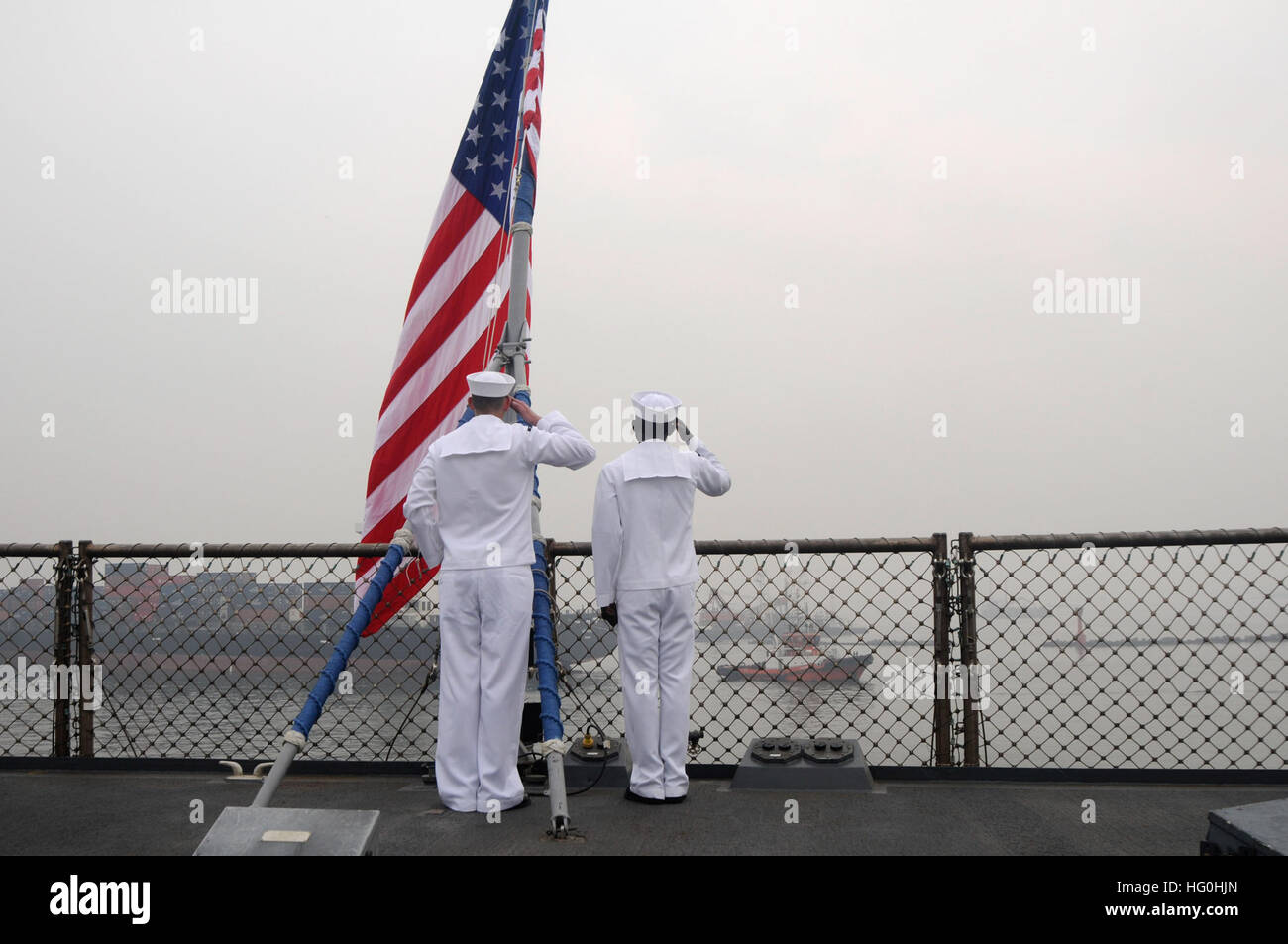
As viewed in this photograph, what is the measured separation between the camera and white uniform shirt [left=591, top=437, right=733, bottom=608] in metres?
4.15

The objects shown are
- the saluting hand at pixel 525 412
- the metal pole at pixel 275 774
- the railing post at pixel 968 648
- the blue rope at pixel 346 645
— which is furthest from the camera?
the railing post at pixel 968 648

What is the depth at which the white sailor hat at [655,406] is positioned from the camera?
425cm

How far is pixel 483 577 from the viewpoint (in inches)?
150

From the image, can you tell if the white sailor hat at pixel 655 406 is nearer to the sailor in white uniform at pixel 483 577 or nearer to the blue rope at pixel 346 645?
the sailor in white uniform at pixel 483 577

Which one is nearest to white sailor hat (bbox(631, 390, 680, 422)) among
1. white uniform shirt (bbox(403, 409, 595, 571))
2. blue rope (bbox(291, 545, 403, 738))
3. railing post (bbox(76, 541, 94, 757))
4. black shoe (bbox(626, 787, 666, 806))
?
white uniform shirt (bbox(403, 409, 595, 571))

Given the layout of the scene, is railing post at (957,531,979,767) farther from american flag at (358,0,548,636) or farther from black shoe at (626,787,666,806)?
american flag at (358,0,548,636)

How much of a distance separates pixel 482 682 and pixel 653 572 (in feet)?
3.07

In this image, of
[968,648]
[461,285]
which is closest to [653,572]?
[968,648]

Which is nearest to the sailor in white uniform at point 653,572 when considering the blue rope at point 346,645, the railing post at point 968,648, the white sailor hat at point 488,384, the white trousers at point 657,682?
the white trousers at point 657,682

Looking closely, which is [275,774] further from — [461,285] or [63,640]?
[461,285]

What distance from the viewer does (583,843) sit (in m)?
3.12
